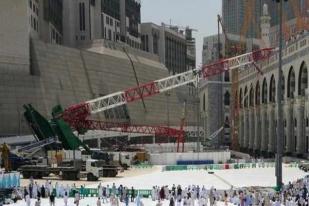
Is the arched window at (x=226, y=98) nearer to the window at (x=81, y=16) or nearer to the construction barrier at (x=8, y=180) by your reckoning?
the window at (x=81, y=16)

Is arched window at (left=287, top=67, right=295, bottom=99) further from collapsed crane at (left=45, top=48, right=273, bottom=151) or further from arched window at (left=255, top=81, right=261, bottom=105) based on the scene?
arched window at (left=255, top=81, right=261, bottom=105)

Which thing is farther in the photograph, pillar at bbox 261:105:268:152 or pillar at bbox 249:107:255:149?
pillar at bbox 249:107:255:149

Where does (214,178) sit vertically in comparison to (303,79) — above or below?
below

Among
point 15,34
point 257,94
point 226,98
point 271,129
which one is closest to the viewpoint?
point 15,34

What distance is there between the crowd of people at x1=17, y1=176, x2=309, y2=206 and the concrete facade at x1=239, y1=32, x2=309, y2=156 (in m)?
39.7

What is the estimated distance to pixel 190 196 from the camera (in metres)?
36.0

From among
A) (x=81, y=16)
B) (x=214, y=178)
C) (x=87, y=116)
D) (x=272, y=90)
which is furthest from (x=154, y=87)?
(x=214, y=178)

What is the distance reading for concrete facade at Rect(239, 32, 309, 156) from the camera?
80.1 meters

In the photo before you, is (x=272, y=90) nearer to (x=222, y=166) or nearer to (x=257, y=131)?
(x=257, y=131)

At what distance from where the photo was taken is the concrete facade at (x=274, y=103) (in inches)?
3152

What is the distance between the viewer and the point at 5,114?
76.9 meters

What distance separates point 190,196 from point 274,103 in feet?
213

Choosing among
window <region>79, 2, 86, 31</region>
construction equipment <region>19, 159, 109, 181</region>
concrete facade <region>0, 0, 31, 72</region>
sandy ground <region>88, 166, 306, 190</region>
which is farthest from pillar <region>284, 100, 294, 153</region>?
window <region>79, 2, 86, 31</region>

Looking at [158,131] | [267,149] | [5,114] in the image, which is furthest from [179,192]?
[267,149]
